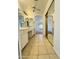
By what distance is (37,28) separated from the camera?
17547 millimetres
